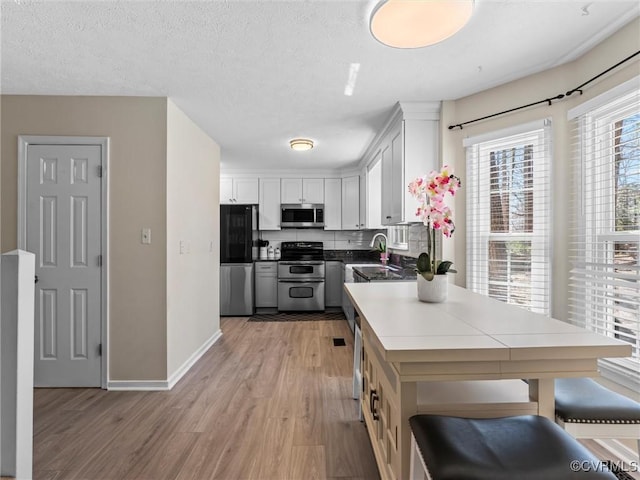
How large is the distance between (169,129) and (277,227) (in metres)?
2.93

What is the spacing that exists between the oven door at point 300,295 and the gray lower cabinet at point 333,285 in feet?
0.62

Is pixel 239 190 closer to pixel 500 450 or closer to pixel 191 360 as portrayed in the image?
pixel 191 360

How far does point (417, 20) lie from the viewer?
1.41 meters

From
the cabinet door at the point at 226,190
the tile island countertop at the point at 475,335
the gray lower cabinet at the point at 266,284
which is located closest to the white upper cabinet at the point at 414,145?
the tile island countertop at the point at 475,335

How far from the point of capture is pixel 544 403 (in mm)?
1085

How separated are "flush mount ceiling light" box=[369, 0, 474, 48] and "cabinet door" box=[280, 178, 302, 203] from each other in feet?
12.7

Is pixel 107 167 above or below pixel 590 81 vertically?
below

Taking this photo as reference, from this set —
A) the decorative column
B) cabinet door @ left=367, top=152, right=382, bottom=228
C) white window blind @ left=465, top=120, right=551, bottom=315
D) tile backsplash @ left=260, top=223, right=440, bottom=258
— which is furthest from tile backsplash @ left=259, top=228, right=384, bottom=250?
the decorative column

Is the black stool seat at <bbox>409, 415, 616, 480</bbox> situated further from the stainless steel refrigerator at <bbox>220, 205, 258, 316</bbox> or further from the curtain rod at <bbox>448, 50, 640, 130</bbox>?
the stainless steel refrigerator at <bbox>220, 205, 258, 316</bbox>

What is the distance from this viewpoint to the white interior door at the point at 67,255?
8.36ft

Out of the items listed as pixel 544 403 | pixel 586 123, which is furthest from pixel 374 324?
pixel 586 123

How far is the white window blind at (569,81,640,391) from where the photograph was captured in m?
1.70

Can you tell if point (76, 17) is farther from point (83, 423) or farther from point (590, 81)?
point (590, 81)

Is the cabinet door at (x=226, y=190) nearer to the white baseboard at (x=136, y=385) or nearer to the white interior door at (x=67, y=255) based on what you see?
the white interior door at (x=67, y=255)
